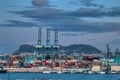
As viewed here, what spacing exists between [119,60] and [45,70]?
25.8 m

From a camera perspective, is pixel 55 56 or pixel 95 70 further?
pixel 55 56

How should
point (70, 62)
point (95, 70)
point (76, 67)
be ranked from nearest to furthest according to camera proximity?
point (95, 70), point (76, 67), point (70, 62)

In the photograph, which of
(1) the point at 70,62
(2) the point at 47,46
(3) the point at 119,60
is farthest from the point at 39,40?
(3) the point at 119,60

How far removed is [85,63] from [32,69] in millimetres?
25220

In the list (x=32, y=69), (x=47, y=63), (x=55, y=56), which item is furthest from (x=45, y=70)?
(x=55, y=56)

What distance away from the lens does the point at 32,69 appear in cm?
13312

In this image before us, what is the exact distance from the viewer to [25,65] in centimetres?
14850

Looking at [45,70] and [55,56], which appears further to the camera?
[55,56]

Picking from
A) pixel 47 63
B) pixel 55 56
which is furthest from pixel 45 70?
pixel 55 56

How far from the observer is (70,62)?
152 metres

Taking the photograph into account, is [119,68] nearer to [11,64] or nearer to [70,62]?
[70,62]

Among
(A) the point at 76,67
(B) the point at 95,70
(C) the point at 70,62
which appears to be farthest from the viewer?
(C) the point at 70,62

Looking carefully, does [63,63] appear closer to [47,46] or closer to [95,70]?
[47,46]

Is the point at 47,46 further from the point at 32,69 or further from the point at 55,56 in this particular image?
the point at 32,69
